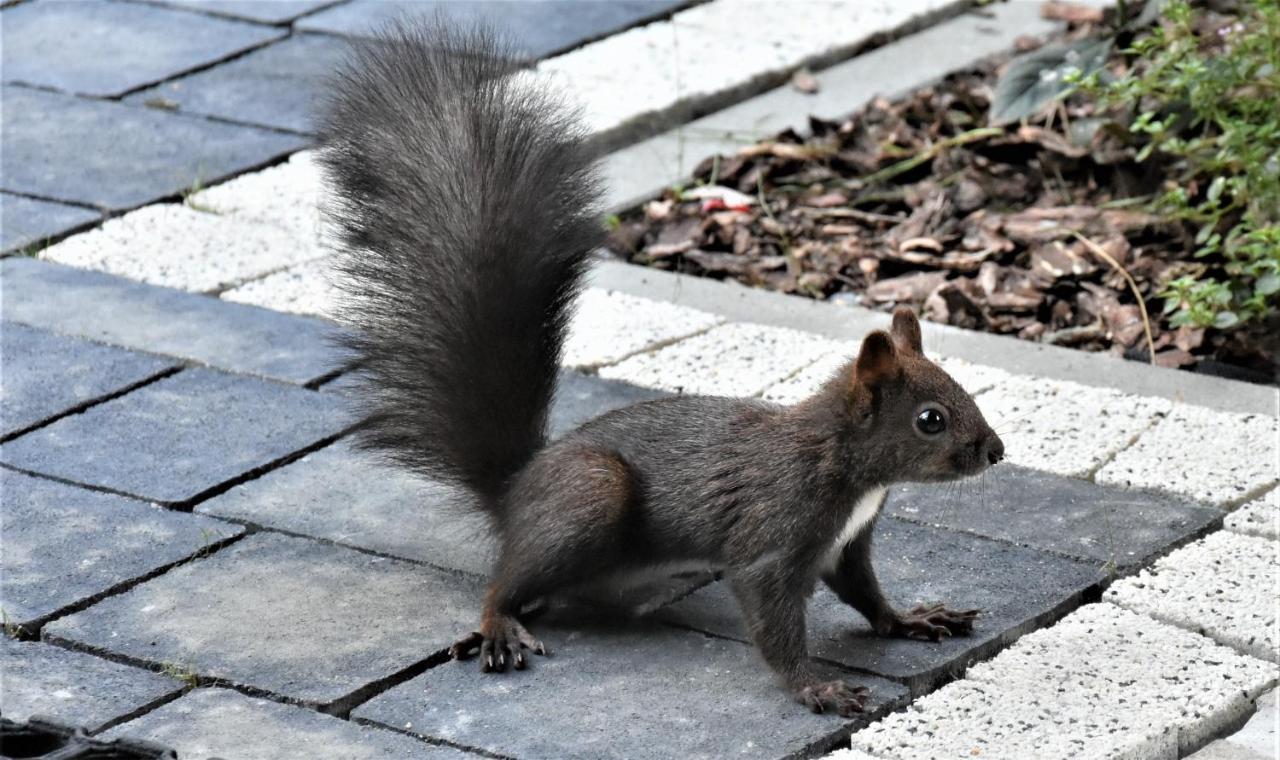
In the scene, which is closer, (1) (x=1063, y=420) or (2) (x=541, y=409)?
(2) (x=541, y=409)

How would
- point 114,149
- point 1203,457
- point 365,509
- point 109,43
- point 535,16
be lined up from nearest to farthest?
point 365,509 < point 1203,457 < point 114,149 < point 109,43 < point 535,16

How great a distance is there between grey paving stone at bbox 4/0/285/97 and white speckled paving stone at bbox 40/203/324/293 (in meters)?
1.49

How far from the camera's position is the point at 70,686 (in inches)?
149

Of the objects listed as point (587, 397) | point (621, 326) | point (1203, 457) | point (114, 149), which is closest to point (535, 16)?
point (114, 149)

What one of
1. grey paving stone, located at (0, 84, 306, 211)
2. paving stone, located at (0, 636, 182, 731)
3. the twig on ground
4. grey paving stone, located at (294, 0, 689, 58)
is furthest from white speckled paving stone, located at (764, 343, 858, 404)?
grey paving stone, located at (294, 0, 689, 58)

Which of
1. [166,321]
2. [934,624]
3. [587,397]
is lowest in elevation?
[934,624]

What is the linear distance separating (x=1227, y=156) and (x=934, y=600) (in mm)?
2151

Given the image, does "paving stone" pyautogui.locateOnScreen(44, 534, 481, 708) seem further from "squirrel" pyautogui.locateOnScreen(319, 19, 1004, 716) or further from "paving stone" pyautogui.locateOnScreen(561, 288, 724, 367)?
"paving stone" pyautogui.locateOnScreen(561, 288, 724, 367)

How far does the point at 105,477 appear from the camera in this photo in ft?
15.6

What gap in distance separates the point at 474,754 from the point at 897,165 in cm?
408

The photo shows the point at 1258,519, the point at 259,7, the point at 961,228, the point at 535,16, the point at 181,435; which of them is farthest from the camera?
the point at 259,7

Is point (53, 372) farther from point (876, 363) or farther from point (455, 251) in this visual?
point (876, 363)

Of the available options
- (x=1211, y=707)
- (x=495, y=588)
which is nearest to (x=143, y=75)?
(x=495, y=588)

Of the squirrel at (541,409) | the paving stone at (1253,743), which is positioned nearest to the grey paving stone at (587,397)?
the squirrel at (541,409)
